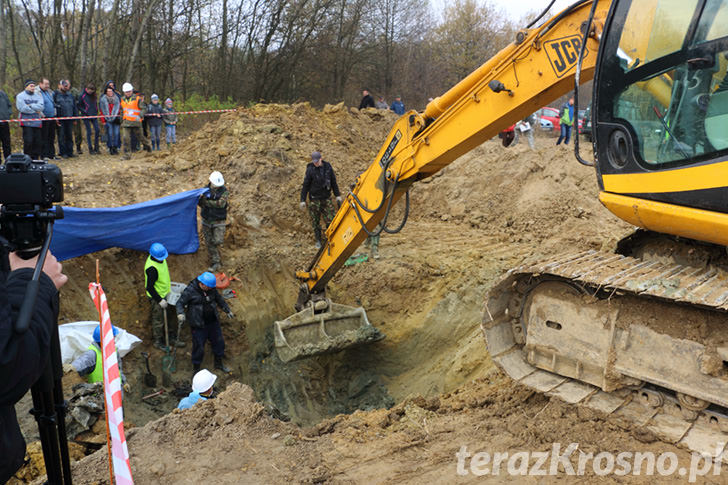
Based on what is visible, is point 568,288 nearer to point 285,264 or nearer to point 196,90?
point 285,264

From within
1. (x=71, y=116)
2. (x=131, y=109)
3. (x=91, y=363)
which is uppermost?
(x=131, y=109)

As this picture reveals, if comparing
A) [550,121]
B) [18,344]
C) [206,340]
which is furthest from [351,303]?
[550,121]

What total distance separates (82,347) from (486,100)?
554cm

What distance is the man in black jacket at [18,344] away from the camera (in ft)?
6.59

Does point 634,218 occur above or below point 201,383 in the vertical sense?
above

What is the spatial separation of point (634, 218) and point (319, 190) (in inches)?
254

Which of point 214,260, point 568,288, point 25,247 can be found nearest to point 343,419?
point 568,288

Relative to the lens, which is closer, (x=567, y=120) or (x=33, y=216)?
(x=33, y=216)

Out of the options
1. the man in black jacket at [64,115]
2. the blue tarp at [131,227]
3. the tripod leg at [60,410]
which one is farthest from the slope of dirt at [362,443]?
the man in black jacket at [64,115]

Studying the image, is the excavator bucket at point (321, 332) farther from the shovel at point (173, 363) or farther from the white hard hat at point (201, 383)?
the white hard hat at point (201, 383)

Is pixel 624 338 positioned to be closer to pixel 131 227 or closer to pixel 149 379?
pixel 149 379

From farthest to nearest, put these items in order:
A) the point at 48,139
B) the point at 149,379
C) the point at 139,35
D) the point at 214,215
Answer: the point at 139,35 → the point at 48,139 → the point at 214,215 → the point at 149,379

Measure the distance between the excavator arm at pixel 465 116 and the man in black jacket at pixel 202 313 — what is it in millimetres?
1140

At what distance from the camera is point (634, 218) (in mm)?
4168
